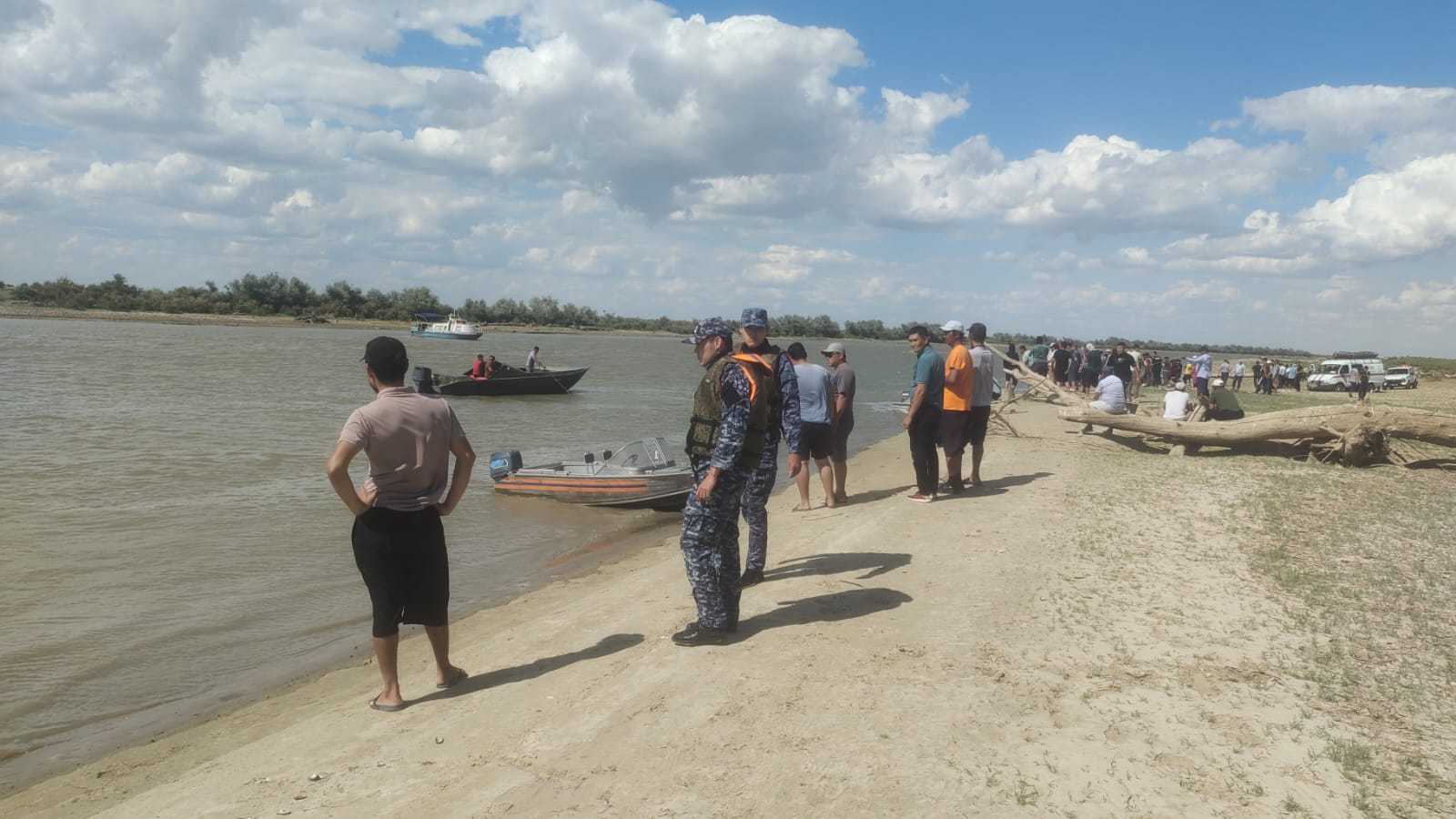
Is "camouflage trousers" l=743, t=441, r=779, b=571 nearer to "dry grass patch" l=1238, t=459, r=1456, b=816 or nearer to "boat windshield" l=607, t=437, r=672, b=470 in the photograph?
"dry grass patch" l=1238, t=459, r=1456, b=816

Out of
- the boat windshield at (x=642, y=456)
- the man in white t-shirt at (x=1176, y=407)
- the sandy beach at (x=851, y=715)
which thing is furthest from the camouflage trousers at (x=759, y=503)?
the man in white t-shirt at (x=1176, y=407)

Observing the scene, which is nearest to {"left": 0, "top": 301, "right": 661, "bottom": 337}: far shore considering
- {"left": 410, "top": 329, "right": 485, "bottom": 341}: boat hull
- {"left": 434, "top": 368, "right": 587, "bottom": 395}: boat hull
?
{"left": 410, "top": 329, "right": 485, "bottom": 341}: boat hull

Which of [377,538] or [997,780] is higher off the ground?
[377,538]

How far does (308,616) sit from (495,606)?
5.61ft

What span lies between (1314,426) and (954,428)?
6.79 m

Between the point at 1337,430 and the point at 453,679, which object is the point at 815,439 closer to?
the point at 453,679

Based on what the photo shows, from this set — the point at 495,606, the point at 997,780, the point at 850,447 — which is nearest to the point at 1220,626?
the point at 997,780

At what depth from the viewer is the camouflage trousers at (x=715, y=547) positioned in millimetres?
5039

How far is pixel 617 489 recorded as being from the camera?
12641 mm

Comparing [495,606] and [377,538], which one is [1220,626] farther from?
[495,606]

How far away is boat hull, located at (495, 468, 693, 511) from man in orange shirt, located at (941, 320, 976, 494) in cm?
414

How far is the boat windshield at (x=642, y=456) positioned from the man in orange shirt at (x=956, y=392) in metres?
4.83

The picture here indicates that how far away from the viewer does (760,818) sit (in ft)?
11.2

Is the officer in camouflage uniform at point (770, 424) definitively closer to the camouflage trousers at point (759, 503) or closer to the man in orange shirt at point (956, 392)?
the camouflage trousers at point (759, 503)
